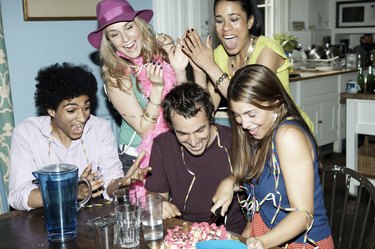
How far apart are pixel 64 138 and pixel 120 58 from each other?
0.45m

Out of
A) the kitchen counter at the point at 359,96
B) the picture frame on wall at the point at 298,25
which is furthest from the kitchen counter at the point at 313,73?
the kitchen counter at the point at 359,96

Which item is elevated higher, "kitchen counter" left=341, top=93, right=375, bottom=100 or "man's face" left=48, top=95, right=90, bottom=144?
"man's face" left=48, top=95, right=90, bottom=144

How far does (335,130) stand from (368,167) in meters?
1.60

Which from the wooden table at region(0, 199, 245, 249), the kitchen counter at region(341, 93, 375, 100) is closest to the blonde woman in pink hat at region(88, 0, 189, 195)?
the wooden table at region(0, 199, 245, 249)

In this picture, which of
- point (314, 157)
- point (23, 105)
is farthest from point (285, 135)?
point (23, 105)

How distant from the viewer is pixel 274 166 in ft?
5.39

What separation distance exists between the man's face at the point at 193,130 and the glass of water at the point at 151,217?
0.36 metres

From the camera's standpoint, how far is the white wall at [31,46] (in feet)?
7.79

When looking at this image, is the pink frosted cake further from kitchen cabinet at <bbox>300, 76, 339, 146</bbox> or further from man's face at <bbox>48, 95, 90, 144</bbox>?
kitchen cabinet at <bbox>300, 76, 339, 146</bbox>

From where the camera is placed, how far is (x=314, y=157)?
160cm

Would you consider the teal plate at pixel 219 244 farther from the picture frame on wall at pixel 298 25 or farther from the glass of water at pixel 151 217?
the picture frame on wall at pixel 298 25

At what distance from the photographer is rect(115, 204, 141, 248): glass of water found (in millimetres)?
1457

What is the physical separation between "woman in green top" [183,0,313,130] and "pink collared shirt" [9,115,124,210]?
0.52 metres

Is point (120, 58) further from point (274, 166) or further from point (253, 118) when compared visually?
point (274, 166)
